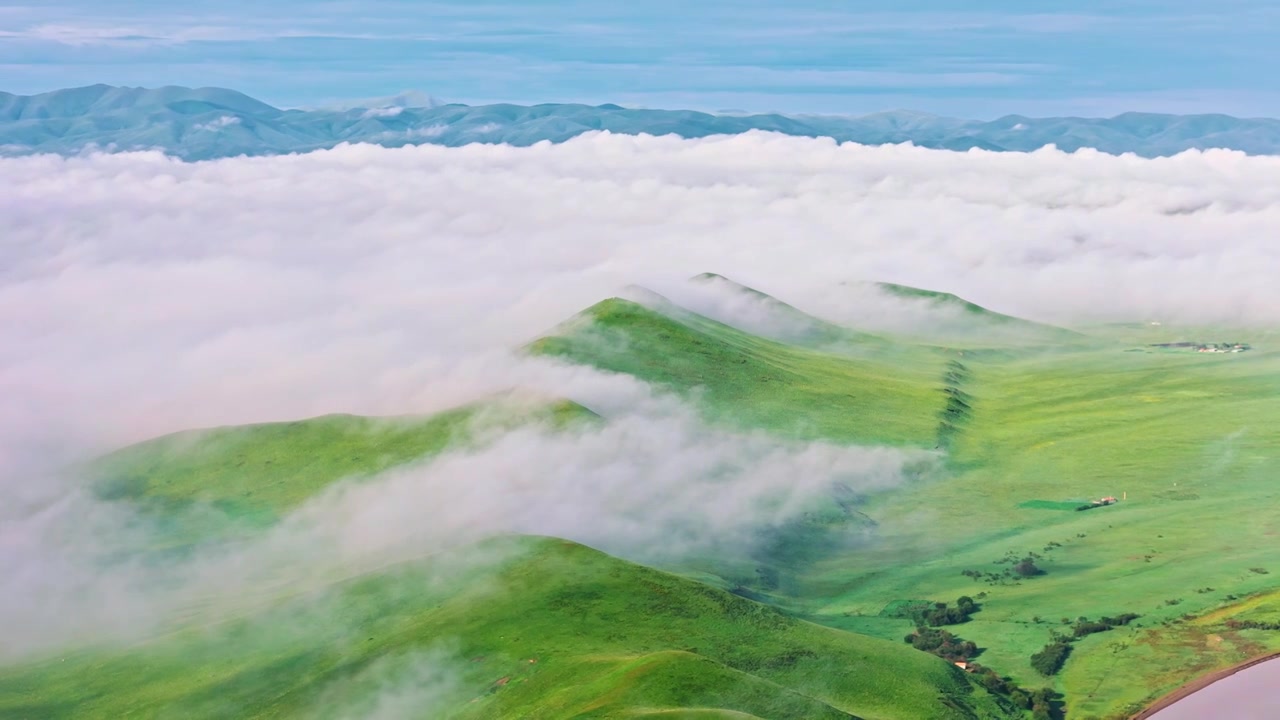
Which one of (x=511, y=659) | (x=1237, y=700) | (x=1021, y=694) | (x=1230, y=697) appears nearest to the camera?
(x=1237, y=700)

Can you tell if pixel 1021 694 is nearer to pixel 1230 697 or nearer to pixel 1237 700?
pixel 1230 697

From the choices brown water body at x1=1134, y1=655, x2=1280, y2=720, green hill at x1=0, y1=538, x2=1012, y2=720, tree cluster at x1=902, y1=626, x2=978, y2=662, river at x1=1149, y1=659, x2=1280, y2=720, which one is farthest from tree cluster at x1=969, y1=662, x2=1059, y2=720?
river at x1=1149, y1=659, x2=1280, y2=720

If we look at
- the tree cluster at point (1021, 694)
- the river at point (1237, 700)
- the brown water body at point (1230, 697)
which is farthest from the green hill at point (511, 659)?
the river at point (1237, 700)

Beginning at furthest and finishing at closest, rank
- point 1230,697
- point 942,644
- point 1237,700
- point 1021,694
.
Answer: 1. point 942,644
2. point 1021,694
3. point 1230,697
4. point 1237,700

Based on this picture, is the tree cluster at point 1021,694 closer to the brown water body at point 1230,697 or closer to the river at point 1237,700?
the brown water body at point 1230,697

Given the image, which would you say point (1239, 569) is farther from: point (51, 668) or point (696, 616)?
point (51, 668)

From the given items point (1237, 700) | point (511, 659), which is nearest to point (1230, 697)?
point (1237, 700)
